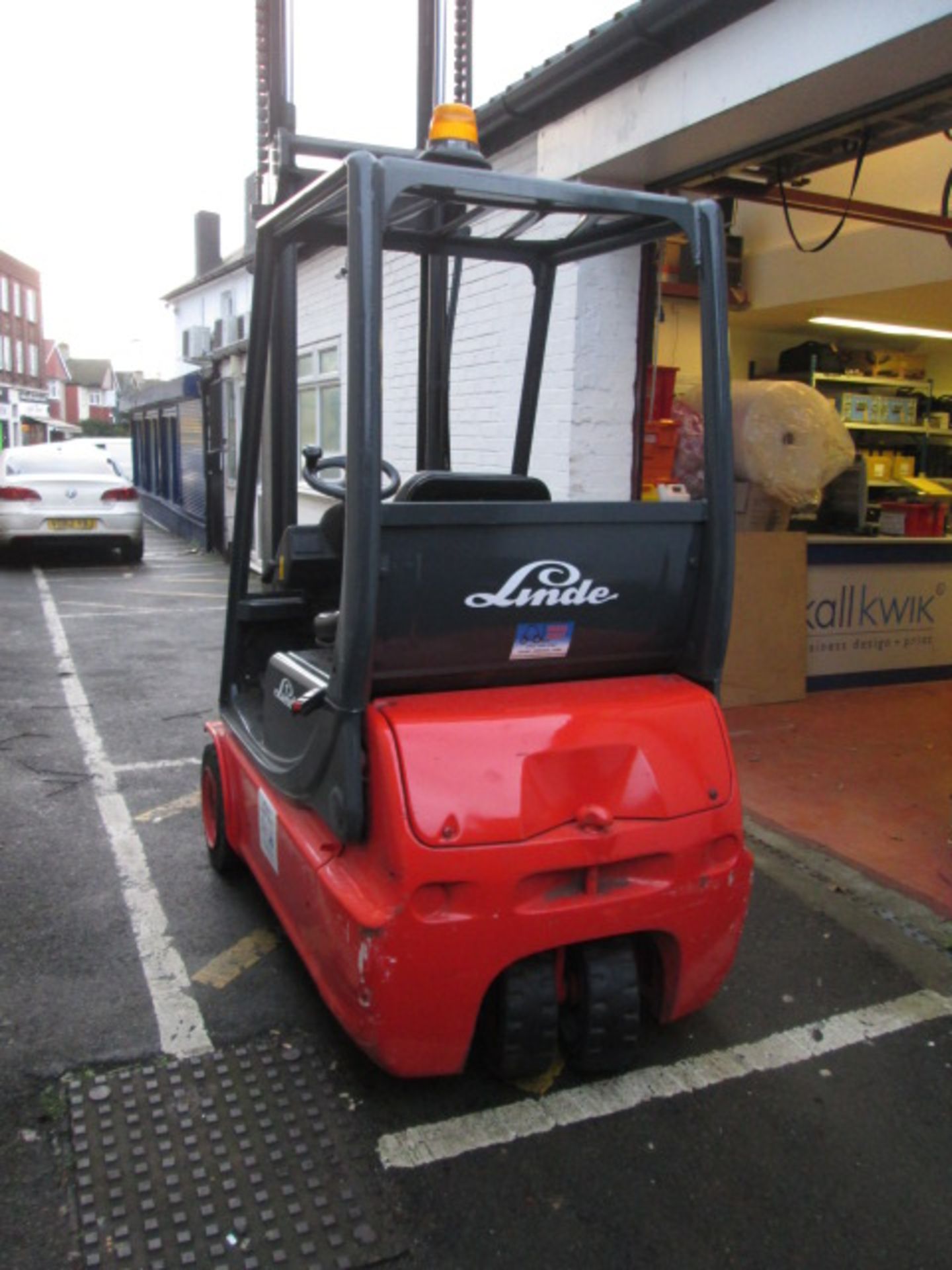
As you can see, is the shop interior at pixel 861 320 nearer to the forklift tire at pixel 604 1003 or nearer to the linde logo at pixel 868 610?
the linde logo at pixel 868 610

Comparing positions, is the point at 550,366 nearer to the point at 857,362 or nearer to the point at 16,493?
the point at 857,362

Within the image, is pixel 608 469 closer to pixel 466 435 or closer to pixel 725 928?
pixel 466 435

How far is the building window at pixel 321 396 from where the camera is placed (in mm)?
11141

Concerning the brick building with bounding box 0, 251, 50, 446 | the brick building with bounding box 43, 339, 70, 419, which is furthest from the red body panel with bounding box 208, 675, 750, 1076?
the brick building with bounding box 43, 339, 70, 419

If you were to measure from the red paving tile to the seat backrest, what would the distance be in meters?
2.37

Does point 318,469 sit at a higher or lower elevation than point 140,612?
higher

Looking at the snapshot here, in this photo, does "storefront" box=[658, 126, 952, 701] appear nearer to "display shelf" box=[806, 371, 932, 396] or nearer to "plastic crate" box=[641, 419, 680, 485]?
"display shelf" box=[806, 371, 932, 396]

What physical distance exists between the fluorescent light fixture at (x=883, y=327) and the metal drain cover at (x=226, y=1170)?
8.54 metres

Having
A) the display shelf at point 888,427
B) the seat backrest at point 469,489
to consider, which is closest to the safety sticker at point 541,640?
the seat backrest at point 469,489

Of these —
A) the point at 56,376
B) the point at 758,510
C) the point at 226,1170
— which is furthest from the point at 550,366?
the point at 56,376

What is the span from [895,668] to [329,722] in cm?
568

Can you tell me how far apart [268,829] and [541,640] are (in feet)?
3.85

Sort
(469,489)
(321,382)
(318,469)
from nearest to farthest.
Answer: (469,489), (318,469), (321,382)

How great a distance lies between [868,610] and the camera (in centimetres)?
695
